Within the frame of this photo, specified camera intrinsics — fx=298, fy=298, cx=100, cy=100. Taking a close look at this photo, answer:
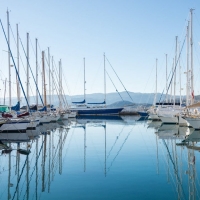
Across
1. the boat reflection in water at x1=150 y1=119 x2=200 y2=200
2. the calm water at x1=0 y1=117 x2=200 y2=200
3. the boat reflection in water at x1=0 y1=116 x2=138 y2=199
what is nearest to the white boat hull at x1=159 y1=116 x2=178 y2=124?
the boat reflection in water at x1=150 y1=119 x2=200 y2=200

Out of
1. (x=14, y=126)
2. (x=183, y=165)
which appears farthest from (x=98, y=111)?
(x=183, y=165)

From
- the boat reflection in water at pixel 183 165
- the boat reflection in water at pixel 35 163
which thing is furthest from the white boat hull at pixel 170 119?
the boat reflection in water at pixel 35 163

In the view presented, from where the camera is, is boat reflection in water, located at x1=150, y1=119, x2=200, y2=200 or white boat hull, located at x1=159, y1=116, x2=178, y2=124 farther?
white boat hull, located at x1=159, y1=116, x2=178, y2=124

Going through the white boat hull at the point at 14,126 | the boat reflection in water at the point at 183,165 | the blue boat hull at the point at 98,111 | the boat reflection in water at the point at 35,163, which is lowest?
the blue boat hull at the point at 98,111

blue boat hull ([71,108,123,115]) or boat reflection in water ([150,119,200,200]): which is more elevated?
boat reflection in water ([150,119,200,200])

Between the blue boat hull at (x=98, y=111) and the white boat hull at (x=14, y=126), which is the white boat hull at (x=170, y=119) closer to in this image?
the white boat hull at (x=14, y=126)

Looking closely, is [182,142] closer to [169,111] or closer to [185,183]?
[185,183]

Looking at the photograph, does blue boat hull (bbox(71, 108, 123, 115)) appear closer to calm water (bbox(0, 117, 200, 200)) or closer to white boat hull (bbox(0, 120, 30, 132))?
white boat hull (bbox(0, 120, 30, 132))

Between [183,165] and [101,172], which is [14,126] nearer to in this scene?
[101,172]

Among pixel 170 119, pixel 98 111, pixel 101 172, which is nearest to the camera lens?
pixel 101 172

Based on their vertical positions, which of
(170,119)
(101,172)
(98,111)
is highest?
(170,119)

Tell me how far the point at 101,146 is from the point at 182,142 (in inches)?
212

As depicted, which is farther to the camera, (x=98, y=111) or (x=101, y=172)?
(x=98, y=111)

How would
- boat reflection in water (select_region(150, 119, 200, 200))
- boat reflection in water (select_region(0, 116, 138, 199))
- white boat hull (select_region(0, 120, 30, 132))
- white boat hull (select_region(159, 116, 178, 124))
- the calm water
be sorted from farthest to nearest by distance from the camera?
white boat hull (select_region(159, 116, 178, 124)) < white boat hull (select_region(0, 120, 30, 132)) < boat reflection in water (select_region(0, 116, 138, 199)) < boat reflection in water (select_region(150, 119, 200, 200)) < the calm water
